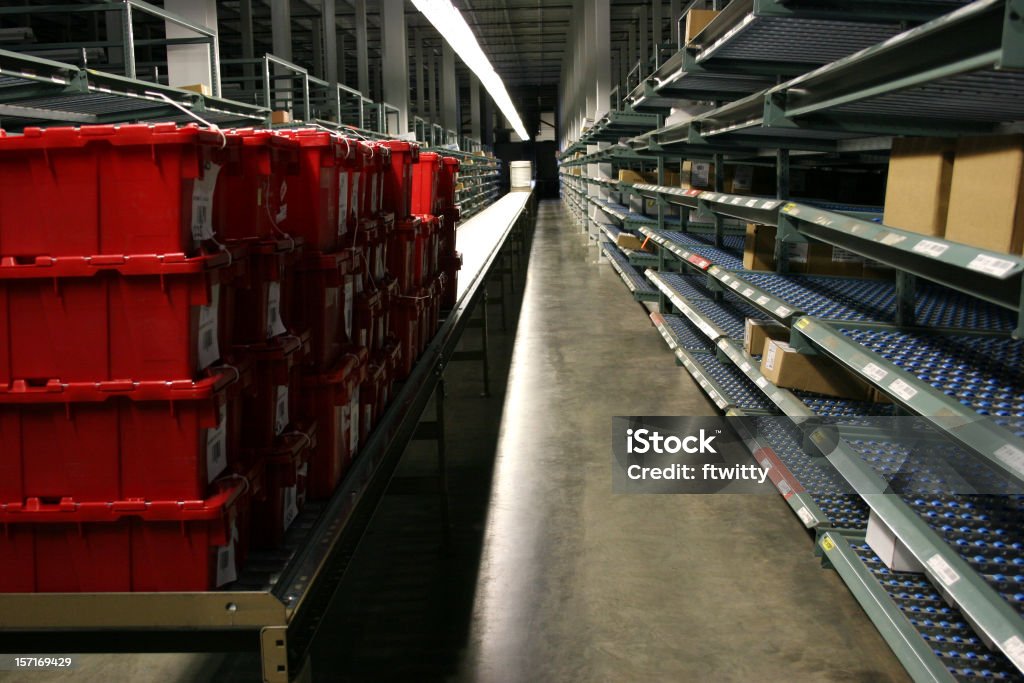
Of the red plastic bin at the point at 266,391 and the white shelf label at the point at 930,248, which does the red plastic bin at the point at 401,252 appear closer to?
the red plastic bin at the point at 266,391

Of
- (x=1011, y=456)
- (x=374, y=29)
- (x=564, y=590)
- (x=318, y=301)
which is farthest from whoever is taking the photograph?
(x=374, y=29)

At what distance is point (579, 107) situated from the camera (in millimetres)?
18781

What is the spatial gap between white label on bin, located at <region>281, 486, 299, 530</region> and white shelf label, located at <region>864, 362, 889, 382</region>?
4.87 ft

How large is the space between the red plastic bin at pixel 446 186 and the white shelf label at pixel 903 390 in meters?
2.27

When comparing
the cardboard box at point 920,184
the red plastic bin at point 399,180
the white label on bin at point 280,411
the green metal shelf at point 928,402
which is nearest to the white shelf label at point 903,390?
the green metal shelf at point 928,402

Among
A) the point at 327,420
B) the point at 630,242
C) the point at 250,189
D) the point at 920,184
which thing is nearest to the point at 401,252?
the point at 327,420

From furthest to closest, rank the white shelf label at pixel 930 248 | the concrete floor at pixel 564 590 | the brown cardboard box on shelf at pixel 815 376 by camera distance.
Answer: the brown cardboard box on shelf at pixel 815 376 < the concrete floor at pixel 564 590 < the white shelf label at pixel 930 248

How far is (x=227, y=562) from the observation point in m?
1.44

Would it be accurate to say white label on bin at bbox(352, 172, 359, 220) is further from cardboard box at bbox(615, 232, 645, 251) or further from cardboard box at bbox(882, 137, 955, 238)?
cardboard box at bbox(615, 232, 645, 251)

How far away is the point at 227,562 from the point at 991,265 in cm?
153

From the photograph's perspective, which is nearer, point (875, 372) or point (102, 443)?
point (102, 443)

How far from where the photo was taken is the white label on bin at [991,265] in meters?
1.43

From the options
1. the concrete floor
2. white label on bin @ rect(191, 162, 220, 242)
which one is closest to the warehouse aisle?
the concrete floor

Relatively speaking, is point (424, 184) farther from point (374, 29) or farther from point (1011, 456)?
point (374, 29)
